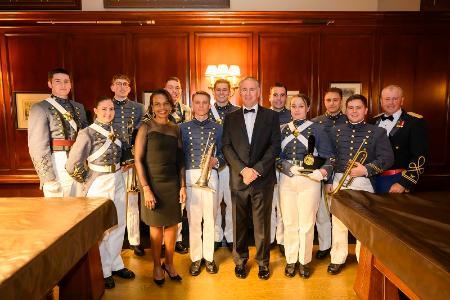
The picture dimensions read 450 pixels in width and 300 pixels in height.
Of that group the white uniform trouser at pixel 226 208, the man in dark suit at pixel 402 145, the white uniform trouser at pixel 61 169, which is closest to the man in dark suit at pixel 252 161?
the white uniform trouser at pixel 226 208

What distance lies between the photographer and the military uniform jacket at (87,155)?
3.47 meters

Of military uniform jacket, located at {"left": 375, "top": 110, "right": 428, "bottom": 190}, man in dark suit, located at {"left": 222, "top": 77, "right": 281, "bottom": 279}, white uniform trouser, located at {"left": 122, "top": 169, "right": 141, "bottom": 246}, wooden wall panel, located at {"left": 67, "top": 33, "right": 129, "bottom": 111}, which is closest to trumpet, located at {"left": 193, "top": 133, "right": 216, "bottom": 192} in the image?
man in dark suit, located at {"left": 222, "top": 77, "right": 281, "bottom": 279}

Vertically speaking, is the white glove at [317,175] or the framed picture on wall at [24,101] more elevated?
the framed picture on wall at [24,101]

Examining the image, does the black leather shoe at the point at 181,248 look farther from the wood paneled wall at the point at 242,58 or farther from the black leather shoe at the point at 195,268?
the wood paneled wall at the point at 242,58

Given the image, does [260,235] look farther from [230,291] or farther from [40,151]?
[40,151]

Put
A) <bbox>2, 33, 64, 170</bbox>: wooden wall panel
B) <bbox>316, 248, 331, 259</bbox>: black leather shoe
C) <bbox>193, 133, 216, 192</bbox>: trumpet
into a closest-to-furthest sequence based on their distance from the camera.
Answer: <bbox>193, 133, 216, 192</bbox>: trumpet
<bbox>316, 248, 331, 259</bbox>: black leather shoe
<bbox>2, 33, 64, 170</bbox>: wooden wall panel

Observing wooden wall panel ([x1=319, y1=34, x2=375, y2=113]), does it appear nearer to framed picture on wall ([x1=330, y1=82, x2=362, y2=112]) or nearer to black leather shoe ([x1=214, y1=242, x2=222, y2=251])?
framed picture on wall ([x1=330, y1=82, x2=362, y2=112])

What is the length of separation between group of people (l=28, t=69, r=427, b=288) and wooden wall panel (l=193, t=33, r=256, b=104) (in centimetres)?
260

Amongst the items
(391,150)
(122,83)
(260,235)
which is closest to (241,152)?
(260,235)

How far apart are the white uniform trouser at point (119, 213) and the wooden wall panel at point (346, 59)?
13.5 ft

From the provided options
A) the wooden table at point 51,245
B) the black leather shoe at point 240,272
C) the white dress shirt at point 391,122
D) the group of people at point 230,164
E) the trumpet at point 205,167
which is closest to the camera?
the wooden table at point 51,245

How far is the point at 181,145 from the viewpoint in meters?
3.72

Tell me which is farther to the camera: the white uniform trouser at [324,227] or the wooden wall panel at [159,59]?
the wooden wall panel at [159,59]

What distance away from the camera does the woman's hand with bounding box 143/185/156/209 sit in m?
3.45
